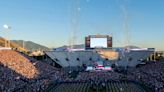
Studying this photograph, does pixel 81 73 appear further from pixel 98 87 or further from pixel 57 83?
pixel 98 87

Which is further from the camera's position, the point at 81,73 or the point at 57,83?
the point at 81,73

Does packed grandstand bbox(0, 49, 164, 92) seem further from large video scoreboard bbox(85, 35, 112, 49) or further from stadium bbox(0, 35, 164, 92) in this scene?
large video scoreboard bbox(85, 35, 112, 49)

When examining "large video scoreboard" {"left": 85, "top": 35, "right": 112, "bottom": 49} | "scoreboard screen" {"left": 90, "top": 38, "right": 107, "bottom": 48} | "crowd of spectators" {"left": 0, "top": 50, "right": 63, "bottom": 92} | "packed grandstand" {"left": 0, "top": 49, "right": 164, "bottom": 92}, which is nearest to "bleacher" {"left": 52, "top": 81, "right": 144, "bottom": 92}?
"packed grandstand" {"left": 0, "top": 49, "right": 164, "bottom": 92}

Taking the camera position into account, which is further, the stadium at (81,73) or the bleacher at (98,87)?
the stadium at (81,73)

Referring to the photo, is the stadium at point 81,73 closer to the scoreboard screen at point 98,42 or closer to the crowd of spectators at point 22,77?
the crowd of spectators at point 22,77

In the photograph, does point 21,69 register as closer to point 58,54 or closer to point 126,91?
point 126,91

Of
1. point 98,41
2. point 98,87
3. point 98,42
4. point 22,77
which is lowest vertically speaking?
point 98,87

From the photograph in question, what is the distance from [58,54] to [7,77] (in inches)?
1442

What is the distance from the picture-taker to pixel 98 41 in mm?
77312

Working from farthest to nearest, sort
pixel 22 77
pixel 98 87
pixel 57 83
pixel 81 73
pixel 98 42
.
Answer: pixel 98 42, pixel 81 73, pixel 22 77, pixel 57 83, pixel 98 87

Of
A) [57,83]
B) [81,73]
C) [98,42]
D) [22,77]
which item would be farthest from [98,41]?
[22,77]

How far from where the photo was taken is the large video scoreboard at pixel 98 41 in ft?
252

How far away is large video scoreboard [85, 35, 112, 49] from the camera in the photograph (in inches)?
Result: 3029

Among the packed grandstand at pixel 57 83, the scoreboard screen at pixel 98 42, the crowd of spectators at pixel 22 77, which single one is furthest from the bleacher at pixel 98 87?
the scoreboard screen at pixel 98 42
